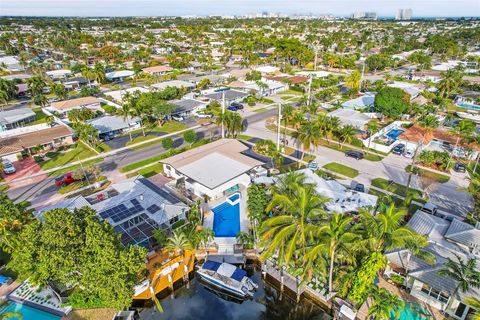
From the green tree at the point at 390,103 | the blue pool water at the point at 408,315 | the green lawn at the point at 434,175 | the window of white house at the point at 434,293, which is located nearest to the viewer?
the blue pool water at the point at 408,315

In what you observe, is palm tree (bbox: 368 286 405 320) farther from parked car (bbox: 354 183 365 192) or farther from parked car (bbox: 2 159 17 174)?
parked car (bbox: 2 159 17 174)

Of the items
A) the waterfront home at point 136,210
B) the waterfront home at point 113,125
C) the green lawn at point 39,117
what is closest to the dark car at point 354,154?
the waterfront home at point 136,210

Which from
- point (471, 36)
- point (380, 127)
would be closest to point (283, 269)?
point (380, 127)

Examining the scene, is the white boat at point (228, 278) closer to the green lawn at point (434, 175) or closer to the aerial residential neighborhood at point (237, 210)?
the aerial residential neighborhood at point (237, 210)

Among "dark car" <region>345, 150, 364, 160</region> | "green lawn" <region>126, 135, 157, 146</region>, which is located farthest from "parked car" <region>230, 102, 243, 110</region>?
"dark car" <region>345, 150, 364, 160</region>

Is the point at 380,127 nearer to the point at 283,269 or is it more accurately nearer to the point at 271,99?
the point at 271,99

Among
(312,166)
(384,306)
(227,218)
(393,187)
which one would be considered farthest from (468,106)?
(384,306)
